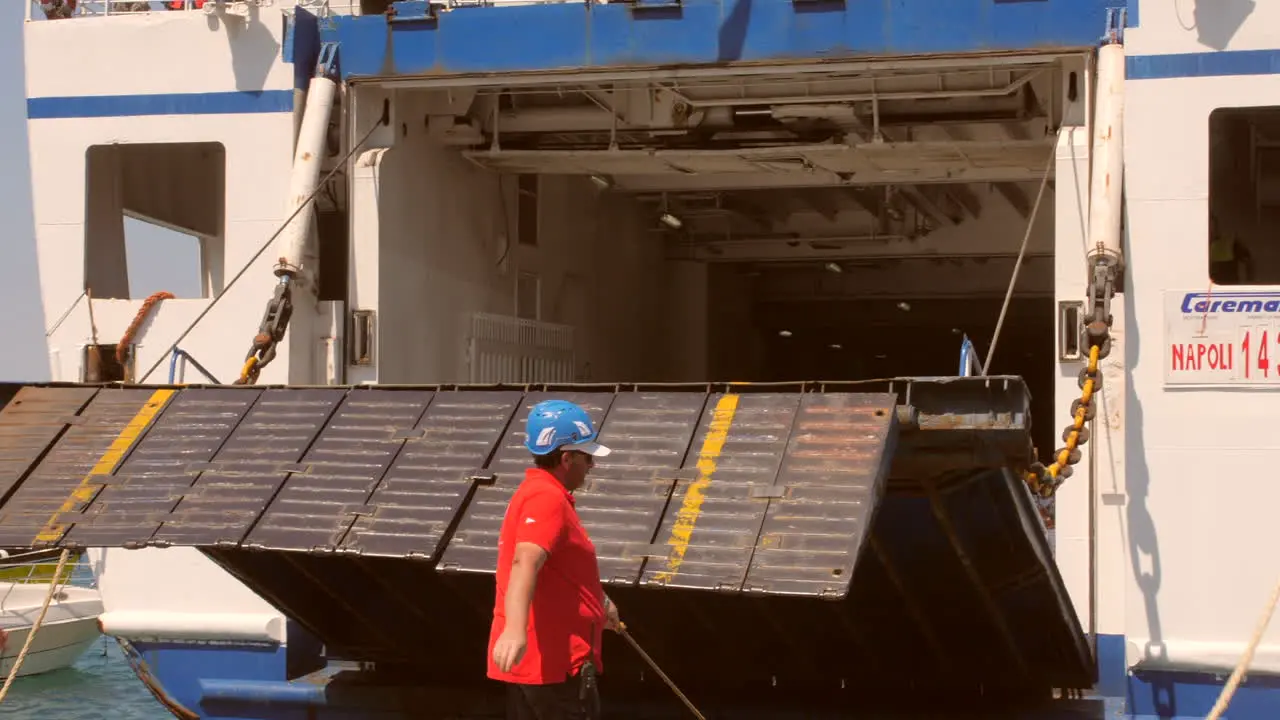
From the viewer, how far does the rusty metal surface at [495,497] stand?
679 cm

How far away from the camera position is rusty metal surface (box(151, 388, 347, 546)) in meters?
7.13

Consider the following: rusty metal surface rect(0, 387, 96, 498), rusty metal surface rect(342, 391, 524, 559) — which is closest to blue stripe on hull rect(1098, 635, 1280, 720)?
rusty metal surface rect(342, 391, 524, 559)

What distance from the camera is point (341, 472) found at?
7.39 metres

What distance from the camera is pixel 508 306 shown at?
43.2 feet

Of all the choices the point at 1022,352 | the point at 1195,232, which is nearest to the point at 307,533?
the point at 1195,232

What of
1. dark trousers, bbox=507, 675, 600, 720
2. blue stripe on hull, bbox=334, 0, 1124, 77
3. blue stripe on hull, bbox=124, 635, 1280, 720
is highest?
blue stripe on hull, bbox=334, 0, 1124, 77

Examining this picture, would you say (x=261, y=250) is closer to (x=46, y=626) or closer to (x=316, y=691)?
(x=316, y=691)

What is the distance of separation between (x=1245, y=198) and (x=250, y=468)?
8.84 m

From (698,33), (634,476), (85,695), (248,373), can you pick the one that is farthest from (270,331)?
(85,695)

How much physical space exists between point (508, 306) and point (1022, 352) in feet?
51.1

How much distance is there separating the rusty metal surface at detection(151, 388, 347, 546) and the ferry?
0.02m

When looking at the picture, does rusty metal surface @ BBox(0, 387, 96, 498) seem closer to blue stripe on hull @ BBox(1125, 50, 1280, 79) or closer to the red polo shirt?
the red polo shirt

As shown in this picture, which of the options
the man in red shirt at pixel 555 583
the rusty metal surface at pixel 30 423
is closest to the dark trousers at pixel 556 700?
the man in red shirt at pixel 555 583

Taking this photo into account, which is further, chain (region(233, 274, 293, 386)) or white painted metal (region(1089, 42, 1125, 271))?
chain (region(233, 274, 293, 386))
